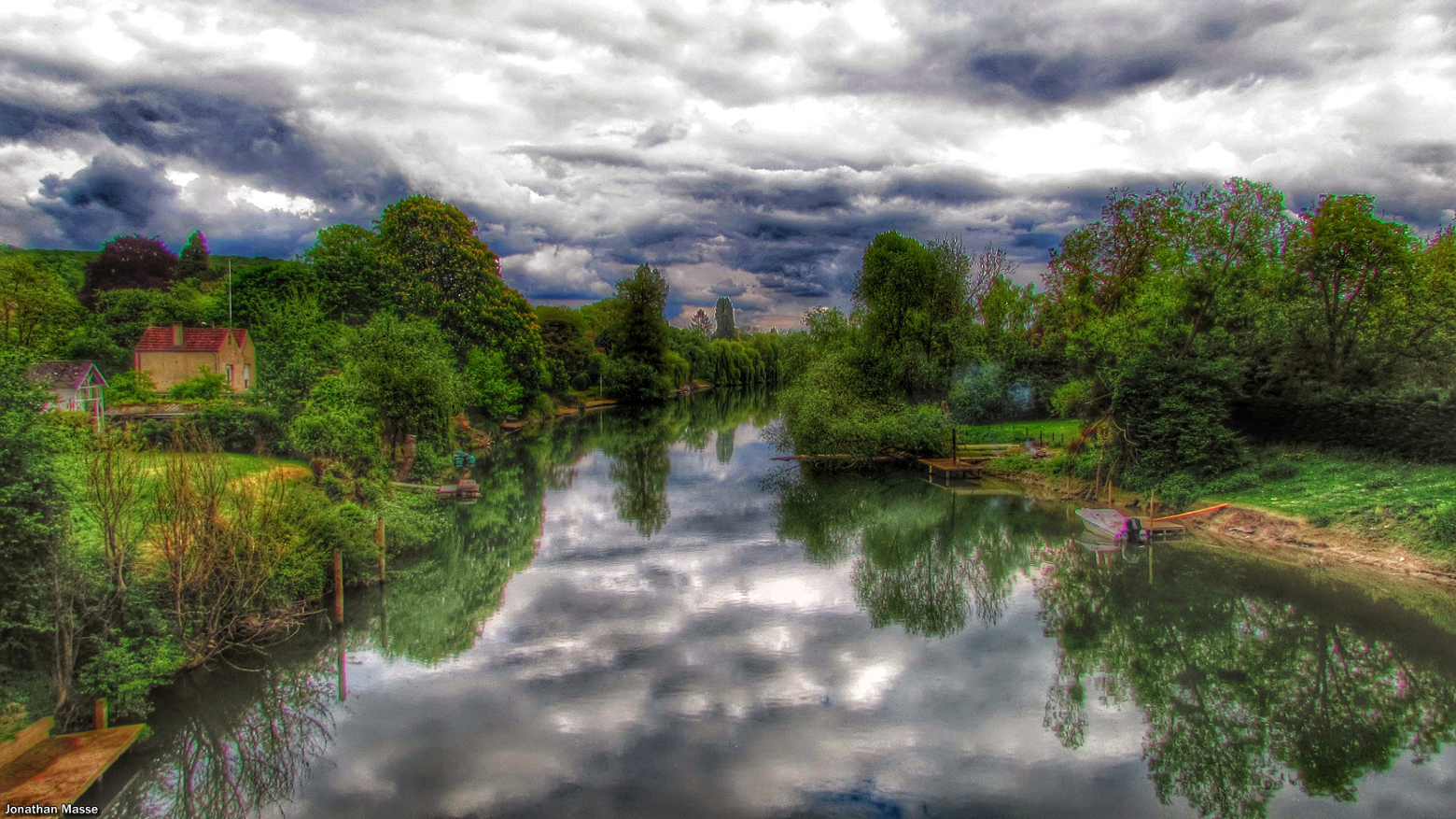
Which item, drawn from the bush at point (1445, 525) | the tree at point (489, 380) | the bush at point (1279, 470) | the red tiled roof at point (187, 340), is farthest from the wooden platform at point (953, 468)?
the red tiled roof at point (187, 340)

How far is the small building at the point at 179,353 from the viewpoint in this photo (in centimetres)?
4281

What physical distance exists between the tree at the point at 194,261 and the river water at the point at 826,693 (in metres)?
64.0

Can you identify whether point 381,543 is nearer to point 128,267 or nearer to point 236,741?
point 236,741

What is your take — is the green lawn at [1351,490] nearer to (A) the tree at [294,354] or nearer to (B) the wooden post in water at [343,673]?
(B) the wooden post in water at [343,673]

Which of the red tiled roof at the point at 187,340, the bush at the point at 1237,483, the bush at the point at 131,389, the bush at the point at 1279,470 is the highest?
the red tiled roof at the point at 187,340

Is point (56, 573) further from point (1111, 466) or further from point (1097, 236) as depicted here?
point (1097, 236)

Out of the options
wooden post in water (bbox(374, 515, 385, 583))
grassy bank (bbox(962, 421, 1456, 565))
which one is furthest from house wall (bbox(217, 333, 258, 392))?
grassy bank (bbox(962, 421, 1456, 565))

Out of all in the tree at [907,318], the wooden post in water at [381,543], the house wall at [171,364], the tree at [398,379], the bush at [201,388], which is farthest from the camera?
the house wall at [171,364]

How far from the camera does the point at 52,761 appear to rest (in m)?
10.2

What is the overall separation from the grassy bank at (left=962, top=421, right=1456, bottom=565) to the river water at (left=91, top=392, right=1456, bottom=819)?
2398 mm

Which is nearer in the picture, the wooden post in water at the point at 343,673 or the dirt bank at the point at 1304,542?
the wooden post in water at the point at 343,673

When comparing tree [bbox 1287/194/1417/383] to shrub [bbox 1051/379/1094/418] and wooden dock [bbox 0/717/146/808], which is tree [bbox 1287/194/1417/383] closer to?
shrub [bbox 1051/379/1094/418]

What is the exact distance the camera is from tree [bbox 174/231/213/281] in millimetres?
69688

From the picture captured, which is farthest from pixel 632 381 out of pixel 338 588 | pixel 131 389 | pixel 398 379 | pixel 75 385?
pixel 338 588
